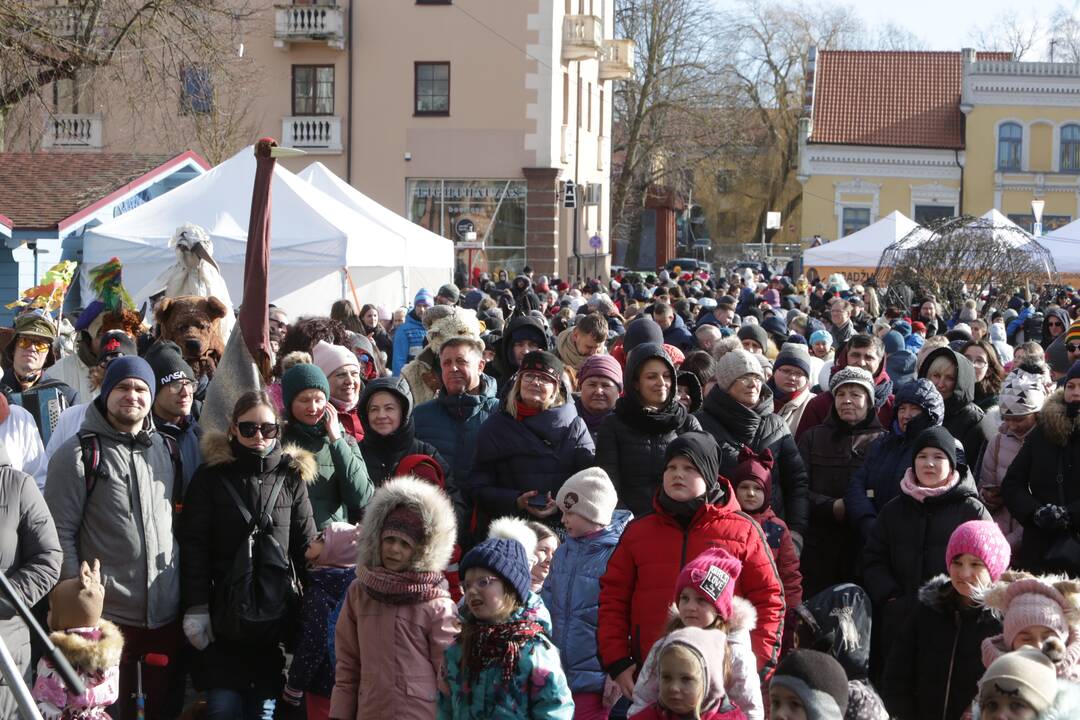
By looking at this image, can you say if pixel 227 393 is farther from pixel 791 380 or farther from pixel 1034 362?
pixel 1034 362

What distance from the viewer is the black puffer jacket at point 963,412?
8195 mm

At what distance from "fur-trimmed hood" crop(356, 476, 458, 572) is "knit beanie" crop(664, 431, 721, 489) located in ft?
3.05

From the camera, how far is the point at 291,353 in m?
8.08

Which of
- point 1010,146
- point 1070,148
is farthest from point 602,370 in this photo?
point 1070,148

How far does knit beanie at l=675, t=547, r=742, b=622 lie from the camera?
203 inches

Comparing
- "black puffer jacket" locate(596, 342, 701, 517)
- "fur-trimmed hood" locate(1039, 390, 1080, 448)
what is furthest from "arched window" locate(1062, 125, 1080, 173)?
"black puffer jacket" locate(596, 342, 701, 517)

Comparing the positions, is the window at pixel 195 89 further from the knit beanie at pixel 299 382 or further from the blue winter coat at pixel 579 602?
the blue winter coat at pixel 579 602

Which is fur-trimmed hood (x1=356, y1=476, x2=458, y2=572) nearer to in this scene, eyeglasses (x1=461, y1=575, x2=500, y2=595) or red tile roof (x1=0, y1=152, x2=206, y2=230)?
eyeglasses (x1=461, y1=575, x2=500, y2=595)

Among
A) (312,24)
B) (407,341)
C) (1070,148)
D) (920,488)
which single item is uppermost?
(312,24)

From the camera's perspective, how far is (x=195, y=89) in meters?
32.7

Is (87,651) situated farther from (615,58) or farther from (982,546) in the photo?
(615,58)

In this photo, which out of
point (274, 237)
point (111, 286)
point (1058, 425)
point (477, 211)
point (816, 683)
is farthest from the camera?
point (477, 211)

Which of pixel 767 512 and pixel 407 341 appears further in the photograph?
pixel 407 341

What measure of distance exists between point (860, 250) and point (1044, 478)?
26.9 meters
